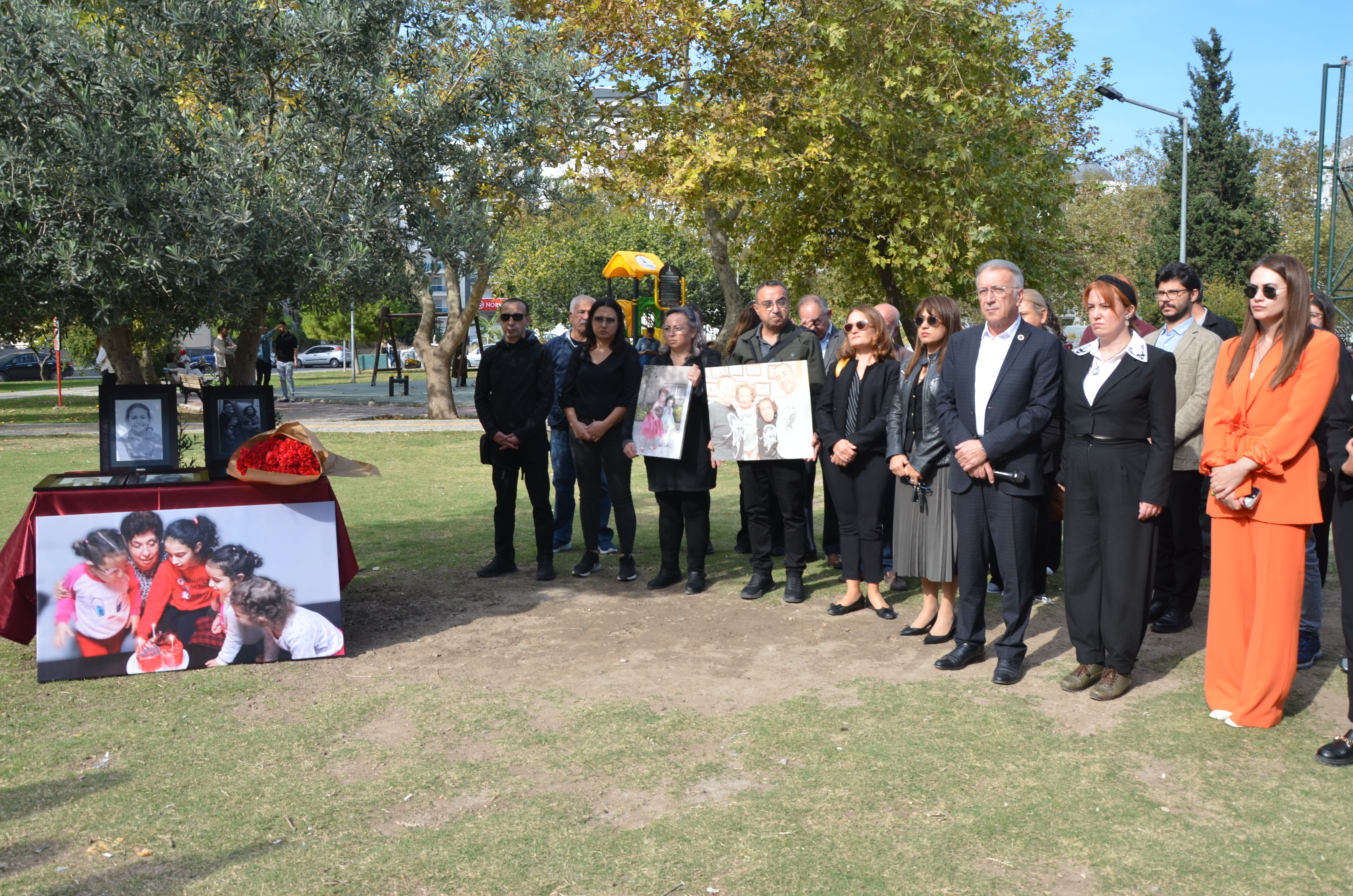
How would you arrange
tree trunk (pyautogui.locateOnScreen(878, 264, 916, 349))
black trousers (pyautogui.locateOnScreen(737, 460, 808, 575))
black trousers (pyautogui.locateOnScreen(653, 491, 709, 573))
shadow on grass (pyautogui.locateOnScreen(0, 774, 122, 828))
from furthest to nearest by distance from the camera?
tree trunk (pyautogui.locateOnScreen(878, 264, 916, 349)), black trousers (pyautogui.locateOnScreen(653, 491, 709, 573)), black trousers (pyautogui.locateOnScreen(737, 460, 808, 575)), shadow on grass (pyautogui.locateOnScreen(0, 774, 122, 828))

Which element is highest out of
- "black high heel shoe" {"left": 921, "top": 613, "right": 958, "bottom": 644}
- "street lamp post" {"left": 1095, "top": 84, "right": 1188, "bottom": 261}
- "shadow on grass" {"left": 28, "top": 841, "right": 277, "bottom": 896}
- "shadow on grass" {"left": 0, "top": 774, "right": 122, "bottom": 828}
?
"street lamp post" {"left": 1095, "top": 84, "right": 1188, "bottom": 261}

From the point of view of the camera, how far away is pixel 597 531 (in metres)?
8.29

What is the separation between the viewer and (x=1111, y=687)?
5.37 meters

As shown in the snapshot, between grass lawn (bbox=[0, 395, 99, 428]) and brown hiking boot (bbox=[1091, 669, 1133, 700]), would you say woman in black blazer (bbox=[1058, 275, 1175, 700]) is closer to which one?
brown hiking boot (bbox=[1091, 669, 1133, 700])

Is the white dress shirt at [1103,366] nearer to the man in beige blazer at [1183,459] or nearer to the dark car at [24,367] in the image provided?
the man in beige blazer at [1183,459]

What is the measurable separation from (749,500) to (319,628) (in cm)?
294

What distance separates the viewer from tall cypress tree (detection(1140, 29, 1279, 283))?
145ft

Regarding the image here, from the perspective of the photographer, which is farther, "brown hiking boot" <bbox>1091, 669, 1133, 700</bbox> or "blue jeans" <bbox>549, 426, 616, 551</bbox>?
"blue jeans" <bbox>549, 426, 616, 551</bbox>

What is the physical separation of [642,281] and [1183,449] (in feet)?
86.3

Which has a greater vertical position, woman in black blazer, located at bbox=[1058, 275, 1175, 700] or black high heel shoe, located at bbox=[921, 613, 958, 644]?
woman in black blazer, located at bbox=[1058, 275, 1175, 700]

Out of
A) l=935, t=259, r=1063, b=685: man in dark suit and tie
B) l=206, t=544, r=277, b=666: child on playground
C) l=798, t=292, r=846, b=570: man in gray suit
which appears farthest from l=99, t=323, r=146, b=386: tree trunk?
l=935, t=259, r=1063, b=685: man in dark suit and tie

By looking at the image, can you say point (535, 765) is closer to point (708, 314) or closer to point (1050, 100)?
point (1050, 100)

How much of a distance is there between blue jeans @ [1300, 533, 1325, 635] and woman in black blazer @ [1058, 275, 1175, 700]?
3.73 ft

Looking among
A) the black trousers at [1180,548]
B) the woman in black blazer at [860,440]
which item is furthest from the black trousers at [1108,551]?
the woman in black blazer at [860,440]
